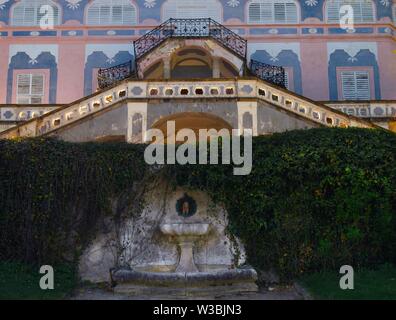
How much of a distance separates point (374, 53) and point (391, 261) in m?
14.0

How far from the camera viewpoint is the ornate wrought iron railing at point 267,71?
2736 centimetres

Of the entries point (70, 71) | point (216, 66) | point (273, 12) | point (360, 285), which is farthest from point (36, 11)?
point (360, 285)

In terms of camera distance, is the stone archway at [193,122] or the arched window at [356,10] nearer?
the stone archway at [193,122]

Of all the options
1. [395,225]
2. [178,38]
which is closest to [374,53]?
[178,38]

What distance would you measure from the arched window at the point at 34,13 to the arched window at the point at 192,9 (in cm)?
Answer: 476

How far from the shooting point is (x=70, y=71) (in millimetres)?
28484

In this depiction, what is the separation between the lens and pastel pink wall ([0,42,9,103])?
2812 centimetres

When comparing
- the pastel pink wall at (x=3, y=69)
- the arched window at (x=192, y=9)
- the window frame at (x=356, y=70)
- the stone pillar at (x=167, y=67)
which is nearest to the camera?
the stone pillar at (x=167, y=67)

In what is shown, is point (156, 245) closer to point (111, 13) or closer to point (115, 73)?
point (115, 73)

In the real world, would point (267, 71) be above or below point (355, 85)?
above

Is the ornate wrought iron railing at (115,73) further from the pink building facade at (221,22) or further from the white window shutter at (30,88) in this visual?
the white window shutter at (30,88)

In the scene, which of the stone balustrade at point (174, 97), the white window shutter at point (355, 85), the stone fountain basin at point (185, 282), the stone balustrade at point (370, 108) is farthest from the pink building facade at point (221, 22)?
the stone fountain basin at point (185, 282)

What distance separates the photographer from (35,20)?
2912 cm

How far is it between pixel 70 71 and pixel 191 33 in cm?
533
